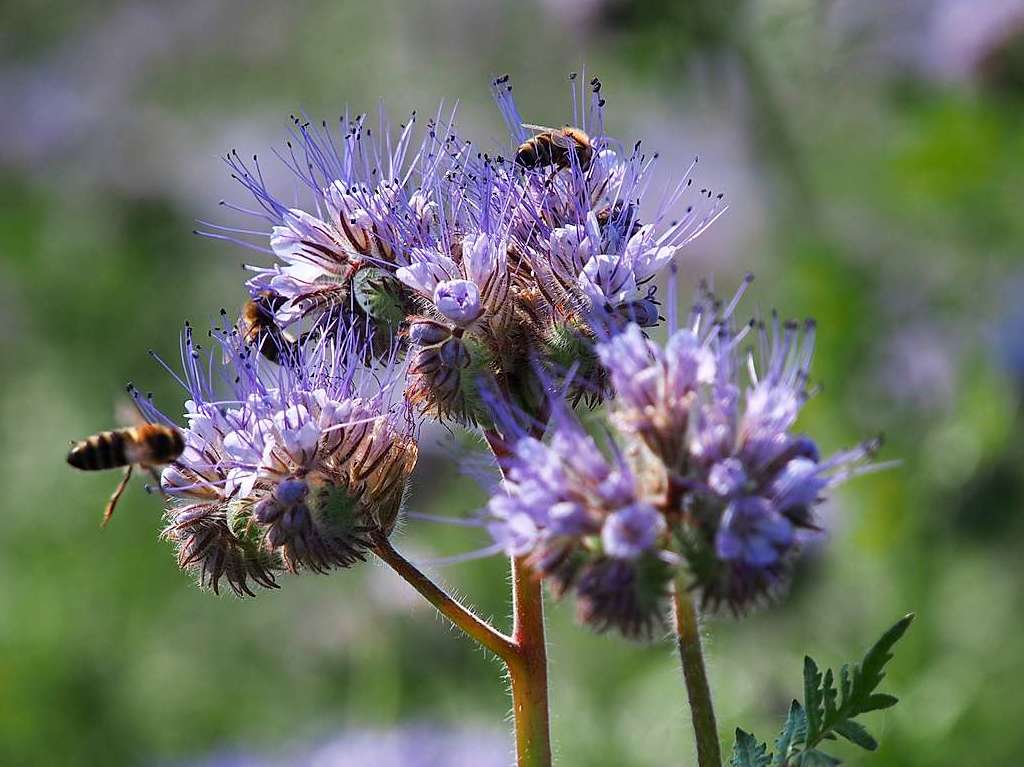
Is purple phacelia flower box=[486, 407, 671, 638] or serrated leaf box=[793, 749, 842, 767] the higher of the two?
purple phacelia flower box=[486, 407, 671, 638]

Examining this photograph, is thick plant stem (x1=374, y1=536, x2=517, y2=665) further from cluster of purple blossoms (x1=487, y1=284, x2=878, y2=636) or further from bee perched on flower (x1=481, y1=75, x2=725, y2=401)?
bee perched on flower (x1=481, y1=75, x2=725, y2=401)

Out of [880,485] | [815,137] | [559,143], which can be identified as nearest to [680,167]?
[815,137]

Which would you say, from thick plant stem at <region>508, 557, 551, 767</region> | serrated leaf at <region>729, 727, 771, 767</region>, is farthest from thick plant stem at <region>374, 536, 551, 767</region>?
serrated leaf at <region>729, 727, 771, 767</region>

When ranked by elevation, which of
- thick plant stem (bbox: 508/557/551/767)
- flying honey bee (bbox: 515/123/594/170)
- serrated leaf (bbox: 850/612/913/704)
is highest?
flying honey bee (bbox: 515/123/594/170)

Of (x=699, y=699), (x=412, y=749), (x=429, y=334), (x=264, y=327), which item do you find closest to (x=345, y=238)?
(x=264, y=327)

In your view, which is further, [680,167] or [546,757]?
[680,167]

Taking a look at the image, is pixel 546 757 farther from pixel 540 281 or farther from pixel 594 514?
pixel 540 281
